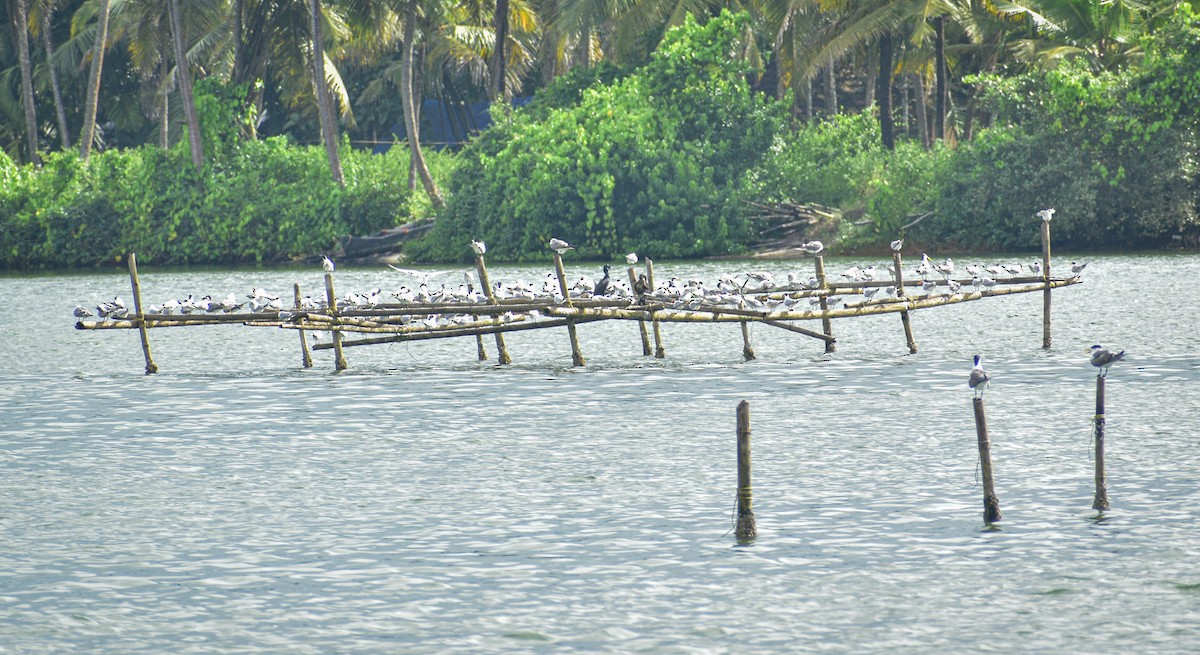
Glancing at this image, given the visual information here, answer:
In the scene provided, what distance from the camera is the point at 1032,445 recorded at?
53.4 feet

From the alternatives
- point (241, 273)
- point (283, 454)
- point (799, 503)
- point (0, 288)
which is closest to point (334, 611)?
point (799, 503)

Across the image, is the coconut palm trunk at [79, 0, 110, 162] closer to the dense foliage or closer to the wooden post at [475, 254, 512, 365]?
the dense foliage

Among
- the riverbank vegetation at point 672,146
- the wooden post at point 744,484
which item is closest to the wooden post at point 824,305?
Answer: the wooden post at point 744,484

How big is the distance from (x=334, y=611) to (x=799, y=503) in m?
4.46

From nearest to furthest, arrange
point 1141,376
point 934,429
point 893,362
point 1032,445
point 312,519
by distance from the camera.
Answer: point 312,519 → point 1032,445 → point 934,429 → point 1141,376 → point 893,362

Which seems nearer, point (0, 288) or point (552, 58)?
point (0, 288)

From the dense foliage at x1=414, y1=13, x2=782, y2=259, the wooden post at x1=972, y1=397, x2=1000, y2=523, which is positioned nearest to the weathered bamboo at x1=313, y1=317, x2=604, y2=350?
the wooden post at x1=972, y1=397, x2=1000, y2=523

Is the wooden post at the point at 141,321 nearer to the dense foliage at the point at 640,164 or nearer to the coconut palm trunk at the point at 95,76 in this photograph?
the dense foliage at the point at 640,164

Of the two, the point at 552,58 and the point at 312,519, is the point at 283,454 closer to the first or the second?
the point at 312,519

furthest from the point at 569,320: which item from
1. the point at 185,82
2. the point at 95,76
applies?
the point at 95,76

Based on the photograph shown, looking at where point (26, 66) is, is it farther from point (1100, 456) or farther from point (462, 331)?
point (1100, 456)

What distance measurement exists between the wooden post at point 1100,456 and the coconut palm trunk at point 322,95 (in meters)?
36.5

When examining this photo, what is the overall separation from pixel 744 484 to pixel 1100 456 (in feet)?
9.09

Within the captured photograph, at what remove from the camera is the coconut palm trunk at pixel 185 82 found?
156ft
